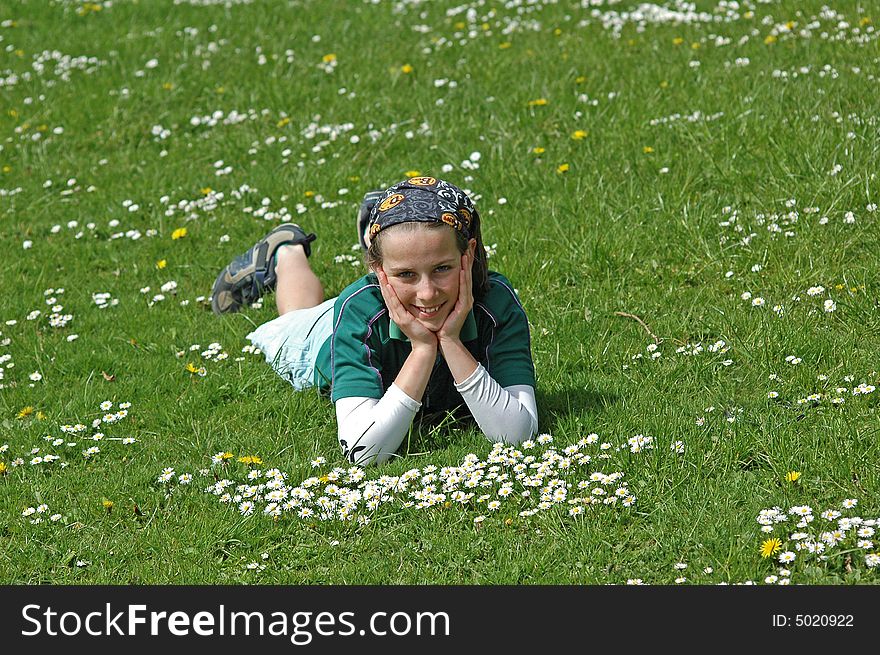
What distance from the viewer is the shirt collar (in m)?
4.61

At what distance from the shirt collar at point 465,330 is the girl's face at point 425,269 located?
222 millimetres

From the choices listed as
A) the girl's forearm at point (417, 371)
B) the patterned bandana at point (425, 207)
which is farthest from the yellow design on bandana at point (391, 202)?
the girl's forearm at point (417, 371)

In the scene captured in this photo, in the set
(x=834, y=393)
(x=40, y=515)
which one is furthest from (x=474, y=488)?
(x=40, y=515)

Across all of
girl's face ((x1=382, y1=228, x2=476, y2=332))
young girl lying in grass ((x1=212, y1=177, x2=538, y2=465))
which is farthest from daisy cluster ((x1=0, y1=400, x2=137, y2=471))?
girl's face ((x1=382, y1=228, x2=476, y2=332))

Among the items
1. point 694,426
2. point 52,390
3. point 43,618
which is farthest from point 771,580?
point 52,390

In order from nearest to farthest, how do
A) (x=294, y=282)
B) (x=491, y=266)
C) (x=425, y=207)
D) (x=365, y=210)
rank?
(x=425, y=207), (x=365, y=210), (x=294, y=282), (x=491, y=266)

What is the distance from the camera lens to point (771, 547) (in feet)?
11.8

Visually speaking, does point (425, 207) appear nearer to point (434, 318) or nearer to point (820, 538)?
point (434, 318)

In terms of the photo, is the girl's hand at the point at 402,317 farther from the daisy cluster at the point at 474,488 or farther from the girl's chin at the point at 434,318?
the daisy cluster at the point at 474,488

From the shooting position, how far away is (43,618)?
358 centimetres

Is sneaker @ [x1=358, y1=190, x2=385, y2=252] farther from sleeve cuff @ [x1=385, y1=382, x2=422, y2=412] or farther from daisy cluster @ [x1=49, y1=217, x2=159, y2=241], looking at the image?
daisy cluster @ [x1=49, y1=217, x2=159, y2=241]

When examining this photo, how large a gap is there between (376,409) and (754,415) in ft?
5.23

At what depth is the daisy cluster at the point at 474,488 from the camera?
4121 millimetres

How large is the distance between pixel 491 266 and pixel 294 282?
1218mm
